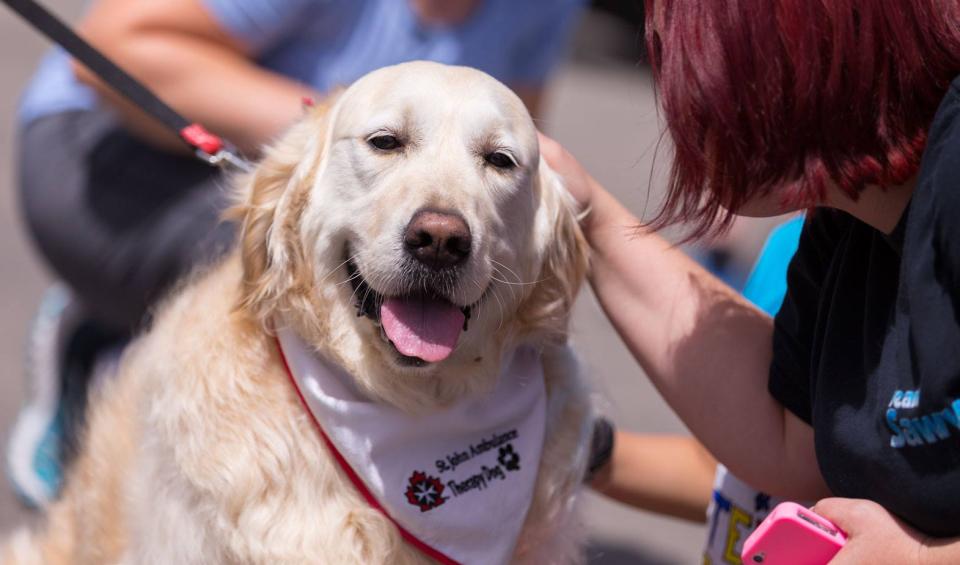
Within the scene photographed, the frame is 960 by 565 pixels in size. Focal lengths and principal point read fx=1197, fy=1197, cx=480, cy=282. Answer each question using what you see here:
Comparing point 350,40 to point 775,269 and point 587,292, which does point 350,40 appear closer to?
point 775,269

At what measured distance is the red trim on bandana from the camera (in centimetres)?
212

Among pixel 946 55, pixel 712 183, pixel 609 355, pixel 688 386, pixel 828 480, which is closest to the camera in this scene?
pixel 946 55

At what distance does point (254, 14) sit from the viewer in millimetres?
3135

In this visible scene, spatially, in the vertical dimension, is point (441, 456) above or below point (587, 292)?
above

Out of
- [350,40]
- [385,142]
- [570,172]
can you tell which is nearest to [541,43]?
[350,40]

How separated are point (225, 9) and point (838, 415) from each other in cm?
194

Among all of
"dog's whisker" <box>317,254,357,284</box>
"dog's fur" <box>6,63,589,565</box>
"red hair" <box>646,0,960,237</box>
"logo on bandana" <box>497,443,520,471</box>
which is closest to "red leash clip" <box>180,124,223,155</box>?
"dog's fur" <box>6,63,589,565</box>

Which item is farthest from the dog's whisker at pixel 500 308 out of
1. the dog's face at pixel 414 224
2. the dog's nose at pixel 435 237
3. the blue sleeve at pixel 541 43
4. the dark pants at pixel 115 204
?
the blue sleeve at pixel 541 43

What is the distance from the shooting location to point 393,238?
6.46 ft

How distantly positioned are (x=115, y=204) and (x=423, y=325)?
59.8 inches

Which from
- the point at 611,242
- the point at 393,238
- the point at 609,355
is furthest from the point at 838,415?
the point at 609,355

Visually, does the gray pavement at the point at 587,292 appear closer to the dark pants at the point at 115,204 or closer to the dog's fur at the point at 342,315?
the dog's fur at the point at 342,315

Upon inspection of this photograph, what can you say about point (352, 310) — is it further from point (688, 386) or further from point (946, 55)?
point (946, 55)

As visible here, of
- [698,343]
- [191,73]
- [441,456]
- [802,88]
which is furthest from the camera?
[191,73]
